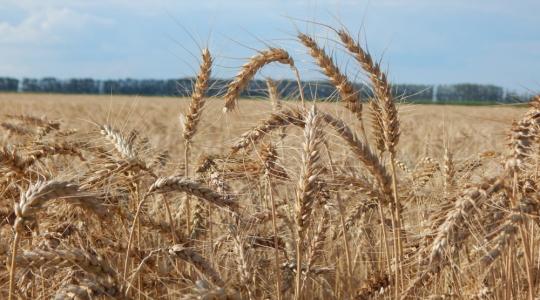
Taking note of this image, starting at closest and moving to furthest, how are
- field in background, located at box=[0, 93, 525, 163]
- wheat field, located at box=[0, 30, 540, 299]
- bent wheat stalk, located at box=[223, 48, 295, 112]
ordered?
1. wheat field, located at box=[0, 30, 540, 299]
2. bent wheat stalk, located at box=[223, 48, 295, 112]
3. field in background, located at box=[0, 93, 525, 163]

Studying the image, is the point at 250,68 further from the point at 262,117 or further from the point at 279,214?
the point at 279,214

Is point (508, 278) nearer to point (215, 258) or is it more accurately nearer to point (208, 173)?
point (215, 258)

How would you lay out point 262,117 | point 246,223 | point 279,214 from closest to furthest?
point 246,223 < point 279,214 < point 262,117

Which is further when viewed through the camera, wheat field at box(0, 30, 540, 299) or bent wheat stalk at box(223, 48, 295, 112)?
bent wheat stalk at box(223, 48, 295, 112)

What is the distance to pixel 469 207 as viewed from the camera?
222 centimetres

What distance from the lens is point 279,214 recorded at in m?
3.19

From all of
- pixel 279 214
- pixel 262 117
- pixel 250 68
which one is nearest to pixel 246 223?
pixel 279 214

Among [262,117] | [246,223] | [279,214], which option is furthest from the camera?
[262,117]

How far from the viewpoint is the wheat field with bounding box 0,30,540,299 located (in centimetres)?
226

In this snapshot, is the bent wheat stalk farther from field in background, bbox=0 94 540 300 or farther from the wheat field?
field in background, bbox=0 94 540 300

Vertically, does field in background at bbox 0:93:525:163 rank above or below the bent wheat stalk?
below

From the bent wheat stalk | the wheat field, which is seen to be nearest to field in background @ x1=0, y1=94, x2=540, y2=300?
the wheat field

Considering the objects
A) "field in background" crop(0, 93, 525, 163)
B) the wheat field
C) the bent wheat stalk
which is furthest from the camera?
"field in background" crop(0, 93, 525, 163)

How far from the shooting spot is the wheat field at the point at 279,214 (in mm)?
2258
